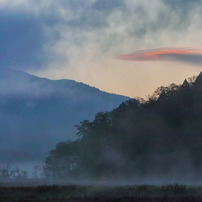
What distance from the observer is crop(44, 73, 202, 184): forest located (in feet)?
290

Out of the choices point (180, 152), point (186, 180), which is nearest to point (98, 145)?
point (180, 152)

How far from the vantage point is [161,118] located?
3851 inches

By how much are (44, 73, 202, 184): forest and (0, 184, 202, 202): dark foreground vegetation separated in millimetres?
36761

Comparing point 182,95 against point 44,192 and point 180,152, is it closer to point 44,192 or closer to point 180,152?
point 180,152

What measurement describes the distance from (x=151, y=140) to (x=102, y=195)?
193 feet

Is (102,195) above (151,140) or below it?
below

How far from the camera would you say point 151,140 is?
318 ft

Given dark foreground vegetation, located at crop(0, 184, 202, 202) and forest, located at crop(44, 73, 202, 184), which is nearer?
dark foreground vegetation, located at crop(0, 184, 202, 202)

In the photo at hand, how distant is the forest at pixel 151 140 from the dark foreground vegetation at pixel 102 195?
121ft

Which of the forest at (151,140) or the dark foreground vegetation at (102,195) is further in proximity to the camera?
the forest at (151,140)

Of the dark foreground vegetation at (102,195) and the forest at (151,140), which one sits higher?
the forest at (151,140)

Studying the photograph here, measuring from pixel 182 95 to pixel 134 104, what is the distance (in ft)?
62.8

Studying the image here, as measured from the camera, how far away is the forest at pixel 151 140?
88.3 metres

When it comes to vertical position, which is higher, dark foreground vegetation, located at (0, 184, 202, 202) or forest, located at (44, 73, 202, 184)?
forest, located at (44, 73, 202, 184)
